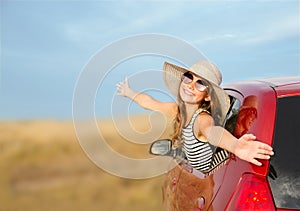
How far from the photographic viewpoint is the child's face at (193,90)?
162 inches

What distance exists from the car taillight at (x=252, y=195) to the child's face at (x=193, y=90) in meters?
1.05

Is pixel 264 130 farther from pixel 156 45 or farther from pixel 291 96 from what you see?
pixel 156 45

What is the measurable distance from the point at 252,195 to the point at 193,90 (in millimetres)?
1197

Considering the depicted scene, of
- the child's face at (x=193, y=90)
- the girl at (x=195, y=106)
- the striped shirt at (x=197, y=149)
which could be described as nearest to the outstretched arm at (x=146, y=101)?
the girl at (x=195, y=106)

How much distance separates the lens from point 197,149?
13.2 ft

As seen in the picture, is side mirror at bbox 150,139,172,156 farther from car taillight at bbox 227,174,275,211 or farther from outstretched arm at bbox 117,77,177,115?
car taillight at bbox 227,174,275,211

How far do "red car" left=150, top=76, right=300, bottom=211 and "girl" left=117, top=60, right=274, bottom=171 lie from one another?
0.39 ft

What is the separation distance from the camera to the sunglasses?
409cm

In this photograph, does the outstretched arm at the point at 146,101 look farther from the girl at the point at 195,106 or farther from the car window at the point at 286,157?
the car window at the point at 286,157

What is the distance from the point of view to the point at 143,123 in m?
4.32

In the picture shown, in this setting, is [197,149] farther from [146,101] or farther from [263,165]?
[263,165]

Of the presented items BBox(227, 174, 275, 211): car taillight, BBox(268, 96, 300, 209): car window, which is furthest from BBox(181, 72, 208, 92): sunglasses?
Result: BBox(227, 174, 275, 211): car taillight

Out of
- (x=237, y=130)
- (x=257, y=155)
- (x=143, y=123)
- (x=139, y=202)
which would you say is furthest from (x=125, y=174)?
(x=139, y=202)

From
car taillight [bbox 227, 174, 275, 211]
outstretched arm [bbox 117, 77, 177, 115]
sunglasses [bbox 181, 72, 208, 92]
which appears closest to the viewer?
car taillight [bbox 227, 174, 275, 211]
